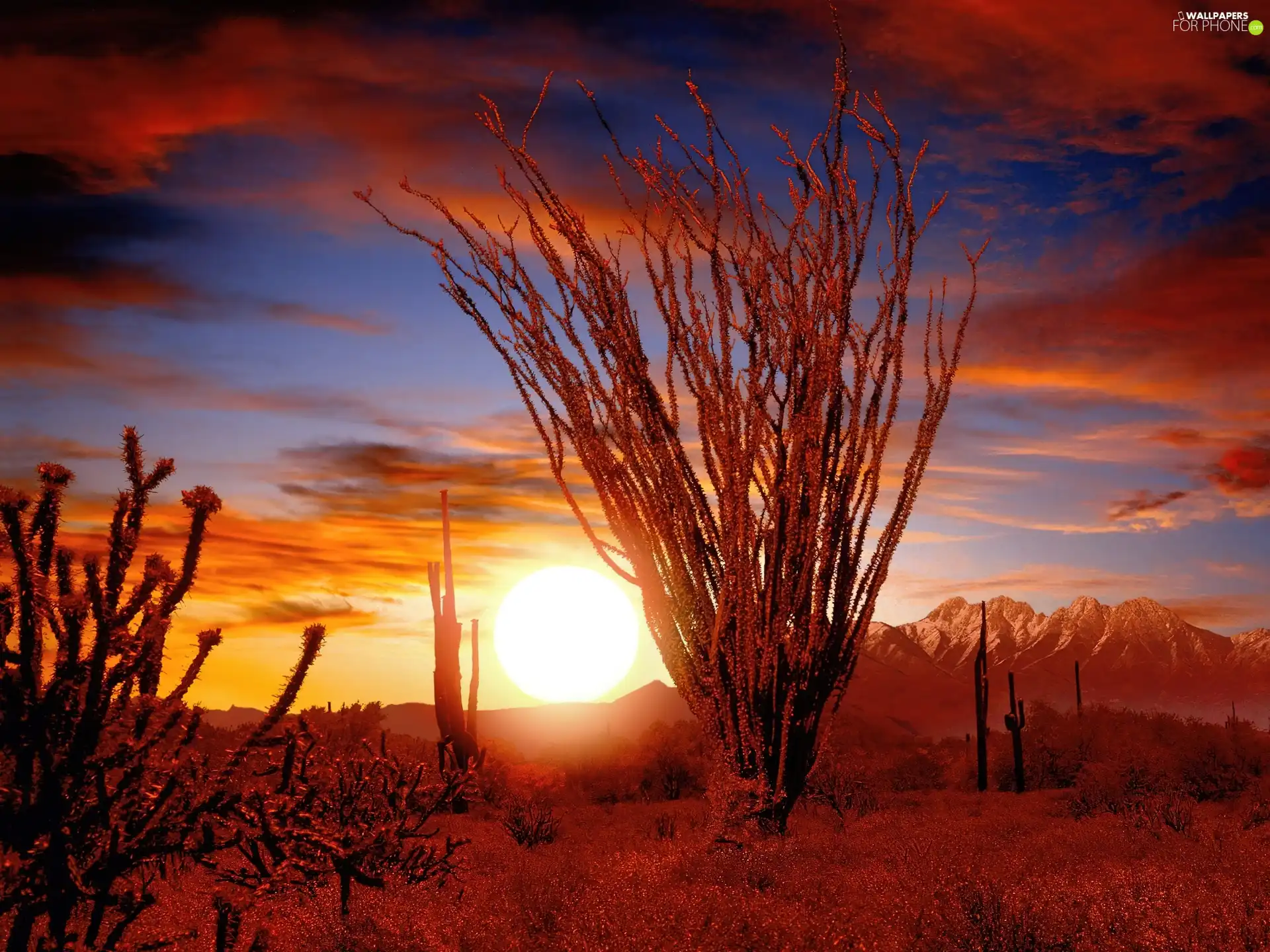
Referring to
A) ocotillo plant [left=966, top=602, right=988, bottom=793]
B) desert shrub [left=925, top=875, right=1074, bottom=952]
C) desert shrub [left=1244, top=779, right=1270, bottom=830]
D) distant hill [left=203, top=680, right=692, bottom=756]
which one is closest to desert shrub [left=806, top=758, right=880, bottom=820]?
ocotillo plant [left=966, top=602, right=988, bottom=793]

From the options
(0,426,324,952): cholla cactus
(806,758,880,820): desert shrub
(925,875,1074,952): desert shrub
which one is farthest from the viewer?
A: (806,758,880,820): desert shrub

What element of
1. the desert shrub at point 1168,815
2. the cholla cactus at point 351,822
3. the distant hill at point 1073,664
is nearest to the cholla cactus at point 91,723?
the cholla cactus at point 351,822

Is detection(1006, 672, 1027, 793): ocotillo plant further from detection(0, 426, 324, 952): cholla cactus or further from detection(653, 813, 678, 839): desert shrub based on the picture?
detection(0, 426, 324, 952): cholla cactus

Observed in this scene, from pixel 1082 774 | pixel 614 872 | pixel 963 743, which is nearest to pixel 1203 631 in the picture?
pixel 963 743

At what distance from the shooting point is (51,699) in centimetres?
341

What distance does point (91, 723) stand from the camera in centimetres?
346

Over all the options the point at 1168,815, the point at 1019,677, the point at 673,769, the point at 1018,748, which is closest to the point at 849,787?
the point at 673,769

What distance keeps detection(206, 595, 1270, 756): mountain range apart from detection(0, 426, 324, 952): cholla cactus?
7088 cm

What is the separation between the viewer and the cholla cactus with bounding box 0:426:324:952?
3406 mm

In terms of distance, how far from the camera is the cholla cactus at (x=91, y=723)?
341 centimetres

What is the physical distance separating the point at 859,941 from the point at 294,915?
3.35m

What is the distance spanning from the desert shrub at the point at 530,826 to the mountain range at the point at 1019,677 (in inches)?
2416

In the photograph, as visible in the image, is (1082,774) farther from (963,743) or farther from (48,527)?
(48,527)

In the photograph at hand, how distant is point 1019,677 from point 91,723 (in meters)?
158
